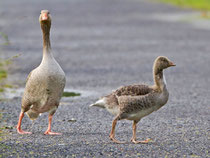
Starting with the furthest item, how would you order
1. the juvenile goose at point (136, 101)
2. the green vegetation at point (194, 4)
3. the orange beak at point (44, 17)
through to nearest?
the green vegetation at point (194, 4) → the orange beak at point (44, 17) → the juvenile goose at point (136, 101)

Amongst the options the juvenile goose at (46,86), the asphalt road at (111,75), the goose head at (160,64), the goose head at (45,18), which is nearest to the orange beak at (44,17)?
the goose head at (45,18)

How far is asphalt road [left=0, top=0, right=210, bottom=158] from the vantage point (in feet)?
24.9

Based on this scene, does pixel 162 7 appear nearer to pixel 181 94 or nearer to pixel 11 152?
pixel 181 94

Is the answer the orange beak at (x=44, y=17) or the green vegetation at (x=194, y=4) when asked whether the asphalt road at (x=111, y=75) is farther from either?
the green vegetation at (x=194, y=4)

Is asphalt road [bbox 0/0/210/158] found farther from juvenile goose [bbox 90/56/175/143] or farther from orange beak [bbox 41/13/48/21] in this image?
orange beak [bbox 41/13/48/21]

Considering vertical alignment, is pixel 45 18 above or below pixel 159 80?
above

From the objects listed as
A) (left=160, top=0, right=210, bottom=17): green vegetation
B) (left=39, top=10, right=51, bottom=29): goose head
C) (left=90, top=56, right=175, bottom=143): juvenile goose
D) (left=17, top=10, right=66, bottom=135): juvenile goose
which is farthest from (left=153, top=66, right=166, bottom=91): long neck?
(left=160, top=0, right=210, bottom=17): green vegetation

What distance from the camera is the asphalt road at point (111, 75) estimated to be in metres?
7.58

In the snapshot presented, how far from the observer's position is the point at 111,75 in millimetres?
14945

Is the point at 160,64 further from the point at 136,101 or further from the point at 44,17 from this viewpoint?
the point at 44,17

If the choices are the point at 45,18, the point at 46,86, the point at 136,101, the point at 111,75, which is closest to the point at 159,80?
the point at 136,101

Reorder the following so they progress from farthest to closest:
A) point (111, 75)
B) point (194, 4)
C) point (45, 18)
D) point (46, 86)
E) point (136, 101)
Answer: point (194, 4), point (111, 75), point (45, 18), point (46, 86), point (136, 101)

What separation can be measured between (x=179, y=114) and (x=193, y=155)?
3077 millimetres

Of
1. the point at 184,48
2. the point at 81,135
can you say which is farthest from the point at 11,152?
the point at 184,48
